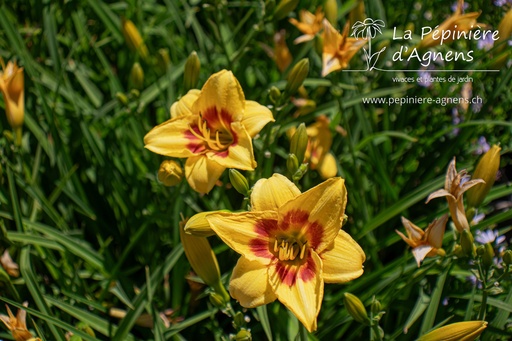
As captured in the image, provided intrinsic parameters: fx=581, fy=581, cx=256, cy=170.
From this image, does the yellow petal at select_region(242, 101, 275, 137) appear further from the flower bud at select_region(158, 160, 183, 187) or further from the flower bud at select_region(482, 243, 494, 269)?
the flower bud at select_region(482, 243, 494, 269)

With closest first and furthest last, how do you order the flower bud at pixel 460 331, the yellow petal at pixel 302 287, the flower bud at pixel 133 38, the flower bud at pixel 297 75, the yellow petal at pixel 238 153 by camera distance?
the yellow petal at pixel 302 287 → the flower bud at pixel 460 331 → the yellow petal at pixel 238 153 → the flower bud at pixel 297 75 → the flower bud at pixel 133 38

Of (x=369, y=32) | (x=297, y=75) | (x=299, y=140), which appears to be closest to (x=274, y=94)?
(x=297, y=75)

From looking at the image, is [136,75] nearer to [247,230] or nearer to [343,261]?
[247,230]

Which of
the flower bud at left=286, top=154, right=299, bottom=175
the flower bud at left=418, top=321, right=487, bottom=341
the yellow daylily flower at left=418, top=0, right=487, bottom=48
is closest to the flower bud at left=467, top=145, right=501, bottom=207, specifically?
the flower bud at left=418, top=321, right=487, bottom=341

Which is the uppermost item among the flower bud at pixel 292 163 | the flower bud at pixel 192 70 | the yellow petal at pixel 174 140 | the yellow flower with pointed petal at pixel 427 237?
the flower bud at pixel 192 70

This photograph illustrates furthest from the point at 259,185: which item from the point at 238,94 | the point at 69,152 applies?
the point at 69,152

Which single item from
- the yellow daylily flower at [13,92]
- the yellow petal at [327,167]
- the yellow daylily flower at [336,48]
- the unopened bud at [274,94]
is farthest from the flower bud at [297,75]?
the yellow daylily flower at [13,92]

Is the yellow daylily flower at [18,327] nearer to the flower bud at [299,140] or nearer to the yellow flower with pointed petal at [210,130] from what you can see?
the yellow flower with pointed petal at [210,130]
